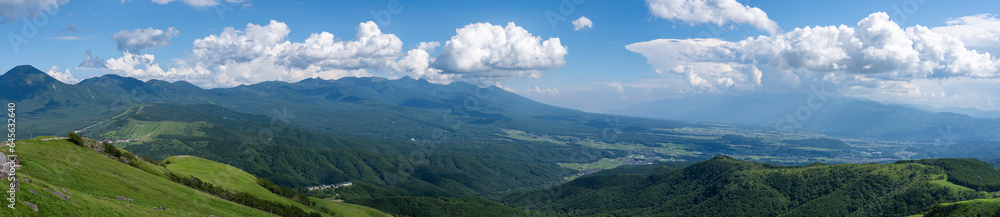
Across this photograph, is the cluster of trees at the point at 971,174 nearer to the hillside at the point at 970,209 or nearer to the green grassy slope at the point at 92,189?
the hillside at the point at 970,209

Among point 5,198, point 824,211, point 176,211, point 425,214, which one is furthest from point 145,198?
point 824,211

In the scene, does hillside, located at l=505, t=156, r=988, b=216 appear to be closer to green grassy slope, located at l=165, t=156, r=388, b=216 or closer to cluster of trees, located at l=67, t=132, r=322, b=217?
green grassy slope, located at l=165, t=156, r=388, b=216

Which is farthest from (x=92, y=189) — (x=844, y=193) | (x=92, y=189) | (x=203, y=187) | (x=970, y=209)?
(x=844, y=193)

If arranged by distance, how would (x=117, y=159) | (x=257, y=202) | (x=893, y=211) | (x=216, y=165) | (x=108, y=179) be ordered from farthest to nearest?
(x=893, y=211)
(x=216, y=165)
(x=257, y=202)
(x=117, y=159)
(x=108, y=179)

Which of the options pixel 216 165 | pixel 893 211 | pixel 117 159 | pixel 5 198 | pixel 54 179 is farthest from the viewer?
pixel 893 211

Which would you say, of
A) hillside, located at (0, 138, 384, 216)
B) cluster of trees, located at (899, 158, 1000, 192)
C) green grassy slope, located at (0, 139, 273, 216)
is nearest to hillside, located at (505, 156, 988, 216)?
cluster of trees, located at (899, 158, 1000, 192)

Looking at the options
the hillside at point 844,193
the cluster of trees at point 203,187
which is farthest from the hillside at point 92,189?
the hillside at point 844,193

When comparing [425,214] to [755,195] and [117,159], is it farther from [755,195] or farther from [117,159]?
[755,195]

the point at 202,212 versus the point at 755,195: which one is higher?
the point at 202,212

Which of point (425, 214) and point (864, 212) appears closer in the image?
point (864, 212)
